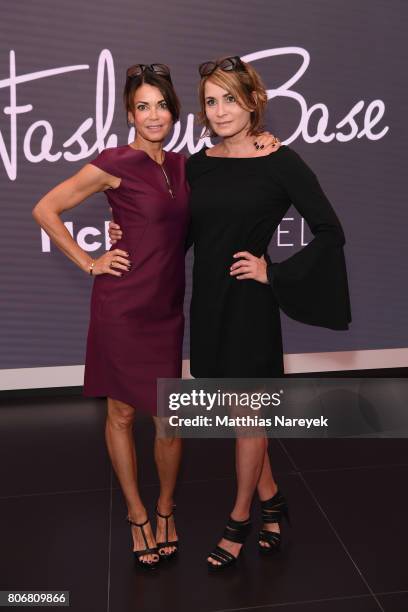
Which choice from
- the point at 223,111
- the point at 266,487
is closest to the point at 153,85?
the point at 223,111

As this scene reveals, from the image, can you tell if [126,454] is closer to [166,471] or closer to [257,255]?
[166,471]

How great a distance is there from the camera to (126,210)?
7.29 feet

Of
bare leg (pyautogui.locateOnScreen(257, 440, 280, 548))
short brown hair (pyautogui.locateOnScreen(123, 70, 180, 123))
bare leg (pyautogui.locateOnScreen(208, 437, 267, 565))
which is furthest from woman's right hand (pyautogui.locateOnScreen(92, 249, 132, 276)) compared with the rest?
bare leg (pyautogui.locateOnScreen(257, 440, 280, 548))

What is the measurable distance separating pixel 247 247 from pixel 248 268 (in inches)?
3.0

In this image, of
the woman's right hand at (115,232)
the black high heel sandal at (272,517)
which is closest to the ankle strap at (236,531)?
the black high heel sandal at (272,517)

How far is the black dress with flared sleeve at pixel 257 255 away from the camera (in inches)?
86.5

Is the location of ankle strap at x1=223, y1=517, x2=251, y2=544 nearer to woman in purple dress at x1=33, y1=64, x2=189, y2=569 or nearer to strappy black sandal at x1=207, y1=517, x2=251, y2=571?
strappy black sandal at x1=207, y1=517, x2=251, y2=571

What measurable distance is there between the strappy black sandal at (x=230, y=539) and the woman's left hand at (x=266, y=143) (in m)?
1.29

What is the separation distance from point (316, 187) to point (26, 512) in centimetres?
174

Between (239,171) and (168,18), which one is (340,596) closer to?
(239,171)

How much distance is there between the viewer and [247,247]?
7.38 ft

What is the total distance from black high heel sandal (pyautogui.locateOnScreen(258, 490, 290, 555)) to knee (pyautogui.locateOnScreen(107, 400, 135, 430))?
63 cm

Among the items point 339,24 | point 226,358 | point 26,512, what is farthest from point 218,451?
point 339,24

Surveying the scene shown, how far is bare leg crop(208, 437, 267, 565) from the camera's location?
2441 mm
